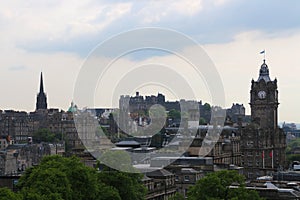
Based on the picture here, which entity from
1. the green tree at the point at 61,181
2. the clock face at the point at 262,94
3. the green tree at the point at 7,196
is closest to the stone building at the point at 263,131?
the clock face at the point at 262,94

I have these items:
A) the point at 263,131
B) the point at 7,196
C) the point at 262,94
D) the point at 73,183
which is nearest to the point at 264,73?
the point at 262,94

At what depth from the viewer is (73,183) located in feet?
157

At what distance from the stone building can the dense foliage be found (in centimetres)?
4228

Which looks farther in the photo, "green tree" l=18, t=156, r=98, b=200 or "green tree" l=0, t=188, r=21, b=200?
"green tree" l=18, t=156, r=98, b=200

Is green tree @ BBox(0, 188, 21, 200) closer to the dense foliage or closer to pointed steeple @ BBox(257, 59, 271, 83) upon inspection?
the dense foliage

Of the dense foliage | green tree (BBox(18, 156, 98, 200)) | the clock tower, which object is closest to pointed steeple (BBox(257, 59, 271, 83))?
the clock tower

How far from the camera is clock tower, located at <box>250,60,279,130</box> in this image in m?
101

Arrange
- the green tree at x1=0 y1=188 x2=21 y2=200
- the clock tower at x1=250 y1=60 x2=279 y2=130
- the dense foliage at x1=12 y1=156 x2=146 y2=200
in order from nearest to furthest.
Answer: the green tree at x1=0 y1=188 x2=21 y2=200 < the dense foliage at x1=12 y1=156 x2=146 y2=200 < the clock tower at x1=250 y1=60 x2=279 y2=130

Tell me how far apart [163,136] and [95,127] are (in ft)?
71.5

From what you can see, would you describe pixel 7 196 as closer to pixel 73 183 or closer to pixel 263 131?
pixel 73 183

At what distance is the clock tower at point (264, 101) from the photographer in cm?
10062

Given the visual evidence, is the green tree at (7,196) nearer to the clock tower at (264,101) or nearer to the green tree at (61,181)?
the green tree at (61,181)

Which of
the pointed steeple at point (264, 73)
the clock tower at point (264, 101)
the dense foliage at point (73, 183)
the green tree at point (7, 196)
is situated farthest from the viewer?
the pointed steeple at point (264, 73)

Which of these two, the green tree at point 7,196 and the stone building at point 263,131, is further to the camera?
the stone building at point 263,131
